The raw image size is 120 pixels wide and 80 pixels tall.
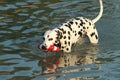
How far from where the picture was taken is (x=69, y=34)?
38.3 ft

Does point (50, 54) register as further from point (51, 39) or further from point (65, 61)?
point (51, 39)

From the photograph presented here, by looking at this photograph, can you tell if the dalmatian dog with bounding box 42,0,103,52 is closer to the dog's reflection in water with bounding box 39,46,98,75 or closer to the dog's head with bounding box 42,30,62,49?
the dog's head with bounding box 42,30,62,49

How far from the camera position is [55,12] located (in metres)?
15.5

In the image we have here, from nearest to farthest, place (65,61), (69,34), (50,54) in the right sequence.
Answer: (65,61)
(69,34)
(50,54)

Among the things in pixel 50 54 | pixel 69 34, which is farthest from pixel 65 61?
pixel 69 34

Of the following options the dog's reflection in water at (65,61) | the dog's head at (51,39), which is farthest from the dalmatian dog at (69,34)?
the dog's reflection in water at (65,61)

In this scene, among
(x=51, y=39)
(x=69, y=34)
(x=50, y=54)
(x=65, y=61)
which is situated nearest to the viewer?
(x=51, y=39)

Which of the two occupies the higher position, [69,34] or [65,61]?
[69,34]

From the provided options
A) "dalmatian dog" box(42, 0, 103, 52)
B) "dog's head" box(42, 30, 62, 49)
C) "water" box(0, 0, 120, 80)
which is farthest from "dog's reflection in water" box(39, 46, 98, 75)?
"dog's head" box(42, 30, 62, 49)

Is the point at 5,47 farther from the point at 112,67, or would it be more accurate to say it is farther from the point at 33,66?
the point at 112,67

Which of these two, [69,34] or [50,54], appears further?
[50,54]

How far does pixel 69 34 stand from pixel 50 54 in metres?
0.77

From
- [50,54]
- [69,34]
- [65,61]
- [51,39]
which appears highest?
[69,34]

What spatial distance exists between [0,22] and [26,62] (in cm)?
368
